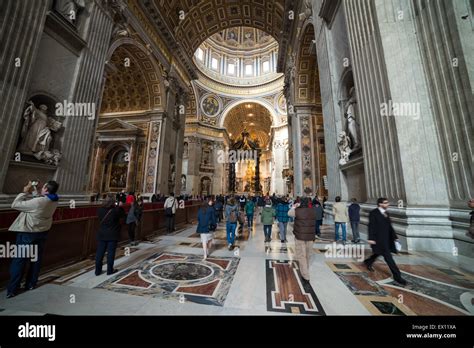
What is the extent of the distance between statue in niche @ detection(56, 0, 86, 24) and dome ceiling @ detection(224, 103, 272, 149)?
81.2ft

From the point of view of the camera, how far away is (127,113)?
14117mm

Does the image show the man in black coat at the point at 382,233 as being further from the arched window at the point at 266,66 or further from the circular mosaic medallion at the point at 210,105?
the arched window at the point at 266,66

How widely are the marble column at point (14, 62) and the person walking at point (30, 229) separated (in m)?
3.78

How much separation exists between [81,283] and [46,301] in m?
0.51

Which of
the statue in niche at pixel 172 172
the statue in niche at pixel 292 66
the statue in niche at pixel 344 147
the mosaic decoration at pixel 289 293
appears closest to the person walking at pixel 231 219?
the mosaic decoration at pixel 289 293

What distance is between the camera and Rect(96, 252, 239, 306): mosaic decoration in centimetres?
225

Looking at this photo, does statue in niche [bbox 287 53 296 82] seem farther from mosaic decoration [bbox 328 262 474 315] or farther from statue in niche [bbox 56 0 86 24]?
mosaic decoration [bbox 328 262 474 315]

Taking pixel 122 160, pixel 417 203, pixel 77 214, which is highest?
pixel 122 160

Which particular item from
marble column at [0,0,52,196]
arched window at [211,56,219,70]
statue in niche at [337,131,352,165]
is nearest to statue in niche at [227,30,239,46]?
arched window at [211,56,219,70]

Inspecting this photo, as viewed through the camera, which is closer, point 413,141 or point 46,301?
point 46,301

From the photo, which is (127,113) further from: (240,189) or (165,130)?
(240,189)
